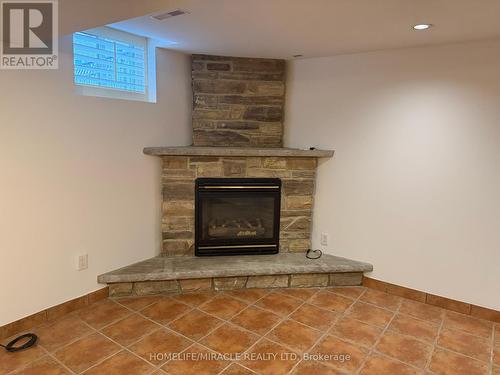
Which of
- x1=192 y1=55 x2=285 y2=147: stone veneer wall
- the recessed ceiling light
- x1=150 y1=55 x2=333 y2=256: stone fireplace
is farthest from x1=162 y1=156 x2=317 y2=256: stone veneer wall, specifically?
the recessed ceiling light

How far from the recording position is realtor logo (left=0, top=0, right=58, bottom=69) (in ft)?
6.06

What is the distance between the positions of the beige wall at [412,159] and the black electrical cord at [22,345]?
250cm

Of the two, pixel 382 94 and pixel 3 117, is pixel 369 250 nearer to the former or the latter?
pixel 382 94

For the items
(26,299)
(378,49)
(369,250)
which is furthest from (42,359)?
(378,49)

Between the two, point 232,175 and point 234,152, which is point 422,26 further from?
point 232,175

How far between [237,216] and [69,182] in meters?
1.55

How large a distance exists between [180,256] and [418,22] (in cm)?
265

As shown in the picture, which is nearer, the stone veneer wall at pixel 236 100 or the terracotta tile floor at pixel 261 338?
the terracotta tile floor at pixel 261 338

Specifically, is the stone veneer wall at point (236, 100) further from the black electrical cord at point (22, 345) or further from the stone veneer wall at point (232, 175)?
the black electrical cord at point (22, 345)

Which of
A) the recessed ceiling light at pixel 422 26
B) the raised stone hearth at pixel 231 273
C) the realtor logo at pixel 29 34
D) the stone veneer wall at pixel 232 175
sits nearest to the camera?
the realtor logo at pixel 29 34

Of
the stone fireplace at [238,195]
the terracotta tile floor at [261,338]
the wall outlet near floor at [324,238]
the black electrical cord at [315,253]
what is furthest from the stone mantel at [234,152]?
the terracotta tile floor at [261,338]

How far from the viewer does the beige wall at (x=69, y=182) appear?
2.23 m

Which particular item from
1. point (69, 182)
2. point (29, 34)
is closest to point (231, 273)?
point (69, 182)

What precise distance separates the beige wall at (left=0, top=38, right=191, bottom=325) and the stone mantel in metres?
0.18
